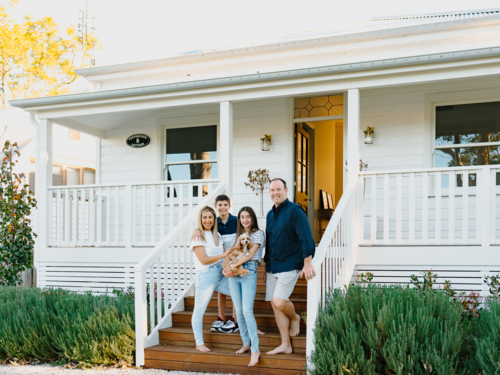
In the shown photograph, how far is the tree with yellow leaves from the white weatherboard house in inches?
532

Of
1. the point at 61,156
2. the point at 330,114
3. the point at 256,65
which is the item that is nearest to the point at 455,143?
the point at 330,114

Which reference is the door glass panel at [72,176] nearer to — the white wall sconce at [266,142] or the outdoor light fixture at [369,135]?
the white wall sconce at [266,142]

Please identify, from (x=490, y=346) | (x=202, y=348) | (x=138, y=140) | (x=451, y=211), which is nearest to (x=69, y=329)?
(x=202, y=348)

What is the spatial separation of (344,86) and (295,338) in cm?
345

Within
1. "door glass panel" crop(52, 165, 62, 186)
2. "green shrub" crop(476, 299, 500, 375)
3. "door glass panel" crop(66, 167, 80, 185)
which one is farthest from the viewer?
"door glass panel" crop(66, 167, 80, 185)

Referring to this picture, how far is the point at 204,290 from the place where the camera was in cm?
541

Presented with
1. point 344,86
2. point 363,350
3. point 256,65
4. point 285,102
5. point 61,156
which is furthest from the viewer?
point 61,156

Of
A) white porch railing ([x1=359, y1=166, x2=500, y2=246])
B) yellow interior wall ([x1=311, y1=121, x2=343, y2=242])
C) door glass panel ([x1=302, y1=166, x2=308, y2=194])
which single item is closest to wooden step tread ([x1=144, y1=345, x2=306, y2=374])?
white porch railing ([x1=359, y1=166, x2=500, y2=246])

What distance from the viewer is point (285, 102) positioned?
911 cm

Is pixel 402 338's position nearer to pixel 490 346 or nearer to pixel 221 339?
pixel 490 346

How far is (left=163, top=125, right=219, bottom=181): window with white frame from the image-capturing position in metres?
9.69

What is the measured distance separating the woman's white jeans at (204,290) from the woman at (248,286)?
35cm

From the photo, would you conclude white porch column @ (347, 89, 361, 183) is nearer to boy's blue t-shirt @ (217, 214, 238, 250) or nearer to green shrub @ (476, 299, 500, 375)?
boy's blue t-shirt @ (217, 214, 238, 250)

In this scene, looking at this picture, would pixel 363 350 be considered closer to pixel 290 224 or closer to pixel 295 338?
pixel 295 338
